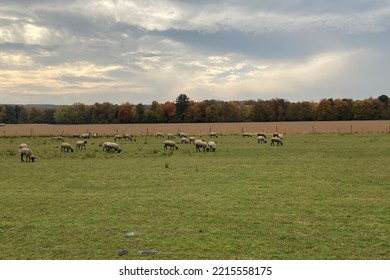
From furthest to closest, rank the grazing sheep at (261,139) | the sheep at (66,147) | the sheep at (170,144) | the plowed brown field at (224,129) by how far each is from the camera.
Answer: the plowed brown field at (224,129)
the grazing sheep at (261,139)
the sheep at (170,144)
the sheep at (66,147)

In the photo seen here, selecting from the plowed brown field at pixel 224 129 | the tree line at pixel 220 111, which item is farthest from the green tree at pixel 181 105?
the plowed brown field at pixel 224 129

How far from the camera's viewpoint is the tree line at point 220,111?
367ft

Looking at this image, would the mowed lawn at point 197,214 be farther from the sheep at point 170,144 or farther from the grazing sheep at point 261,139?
the grazing sheep at point 261,139

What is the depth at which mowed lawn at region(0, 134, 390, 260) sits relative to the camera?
8.64 meters

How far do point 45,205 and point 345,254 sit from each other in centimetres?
976

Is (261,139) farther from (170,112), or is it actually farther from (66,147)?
(170,112)

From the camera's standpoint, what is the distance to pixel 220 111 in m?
121

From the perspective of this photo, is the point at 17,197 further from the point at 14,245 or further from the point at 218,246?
the point at 218,246

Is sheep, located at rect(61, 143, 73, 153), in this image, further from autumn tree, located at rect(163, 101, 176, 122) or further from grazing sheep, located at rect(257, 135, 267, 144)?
autumn tree, located at rect(163, 101, 176, 122)

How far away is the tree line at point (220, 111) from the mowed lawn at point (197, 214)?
96919mm

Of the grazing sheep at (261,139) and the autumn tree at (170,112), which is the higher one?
the autumn tree at (170,112)

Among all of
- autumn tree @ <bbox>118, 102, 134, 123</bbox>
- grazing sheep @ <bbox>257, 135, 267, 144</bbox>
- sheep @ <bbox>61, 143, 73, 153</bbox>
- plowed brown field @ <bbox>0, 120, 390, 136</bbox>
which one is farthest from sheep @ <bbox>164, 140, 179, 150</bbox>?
autumn tree @ <bbox>118, 102, 134, 123</bbox>

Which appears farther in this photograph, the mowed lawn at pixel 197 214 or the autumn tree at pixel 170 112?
the autumn tree at pixel 170 112
